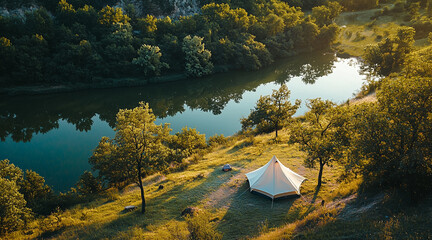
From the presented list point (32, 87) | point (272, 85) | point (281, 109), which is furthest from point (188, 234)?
point (32, 87)

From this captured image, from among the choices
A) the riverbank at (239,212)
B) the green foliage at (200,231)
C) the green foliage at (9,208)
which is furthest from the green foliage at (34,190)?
the green foliage at (200,231)

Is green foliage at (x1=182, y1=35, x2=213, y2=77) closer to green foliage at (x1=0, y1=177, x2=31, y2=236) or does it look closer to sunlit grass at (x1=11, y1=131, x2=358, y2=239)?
sunlit grass at (x1=11, y1=131, x2=358, y2=239)

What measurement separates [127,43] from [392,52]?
55.1m

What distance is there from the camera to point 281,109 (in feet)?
109

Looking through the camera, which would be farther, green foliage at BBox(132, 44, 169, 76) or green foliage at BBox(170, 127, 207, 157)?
green foliage at BBox(132, 44, 169, 76)

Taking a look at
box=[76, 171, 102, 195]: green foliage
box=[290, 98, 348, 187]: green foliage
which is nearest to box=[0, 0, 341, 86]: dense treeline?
box=[76, 171, 102, 195]: green foliage

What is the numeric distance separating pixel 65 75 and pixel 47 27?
36.3 ft

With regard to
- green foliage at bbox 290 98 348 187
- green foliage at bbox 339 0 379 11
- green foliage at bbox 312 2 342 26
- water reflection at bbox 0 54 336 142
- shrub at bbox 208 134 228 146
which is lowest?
shrub at bbox 208 134 228 146

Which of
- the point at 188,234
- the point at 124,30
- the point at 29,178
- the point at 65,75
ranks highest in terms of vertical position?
the point at 124,30

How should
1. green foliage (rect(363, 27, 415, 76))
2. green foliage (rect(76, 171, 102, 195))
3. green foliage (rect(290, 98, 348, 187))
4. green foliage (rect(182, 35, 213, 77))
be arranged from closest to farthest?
green foliage (rect(290, 98, 348, 187)) < green foliage (rect(76, 171, 102, 195)) < green foliage (rect(363, 27, 415, 76)) < green foliage (rect(182, 35, 213, 77))

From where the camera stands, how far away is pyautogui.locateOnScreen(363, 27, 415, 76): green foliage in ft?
169

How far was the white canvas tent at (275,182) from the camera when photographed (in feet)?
70.0

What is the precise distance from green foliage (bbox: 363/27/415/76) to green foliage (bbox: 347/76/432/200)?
4472 centimetres

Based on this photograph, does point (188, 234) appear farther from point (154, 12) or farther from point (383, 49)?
point (154, 12)
